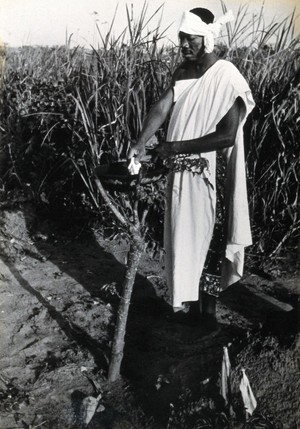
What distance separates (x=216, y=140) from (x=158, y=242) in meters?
1.67

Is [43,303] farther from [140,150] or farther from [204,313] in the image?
[140,150]

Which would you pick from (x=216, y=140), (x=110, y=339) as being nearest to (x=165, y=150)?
(x=216, y=140)

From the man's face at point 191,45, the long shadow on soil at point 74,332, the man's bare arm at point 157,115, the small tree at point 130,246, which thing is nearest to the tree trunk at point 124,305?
the small tree at point 130,246

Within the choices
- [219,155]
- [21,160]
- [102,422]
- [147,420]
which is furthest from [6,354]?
[21,160]

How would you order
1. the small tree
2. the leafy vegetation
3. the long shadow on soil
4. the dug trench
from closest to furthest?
the small tree
the dug trench
the long shadow on soil
the leafy vegetation

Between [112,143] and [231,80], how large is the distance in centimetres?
146

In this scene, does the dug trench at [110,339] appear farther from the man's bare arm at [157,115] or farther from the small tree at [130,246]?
the man's bare arm at [157,115]

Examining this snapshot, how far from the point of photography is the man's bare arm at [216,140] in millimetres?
1902

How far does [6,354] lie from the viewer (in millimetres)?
2488

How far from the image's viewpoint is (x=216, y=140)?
197cm

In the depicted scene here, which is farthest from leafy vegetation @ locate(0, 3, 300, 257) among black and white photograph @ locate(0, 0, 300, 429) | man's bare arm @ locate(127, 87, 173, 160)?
man's bare arm @ locate(127, 87, 173, 160)

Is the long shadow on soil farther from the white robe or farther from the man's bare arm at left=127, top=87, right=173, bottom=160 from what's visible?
the man's bare arm at left=127, top=87, right=173, bottom=160

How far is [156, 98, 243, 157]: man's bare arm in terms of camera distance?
1.90 m

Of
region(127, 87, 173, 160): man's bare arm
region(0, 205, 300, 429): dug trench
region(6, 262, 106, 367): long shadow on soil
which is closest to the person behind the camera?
region(0, 205, 300, 429): dug trench
